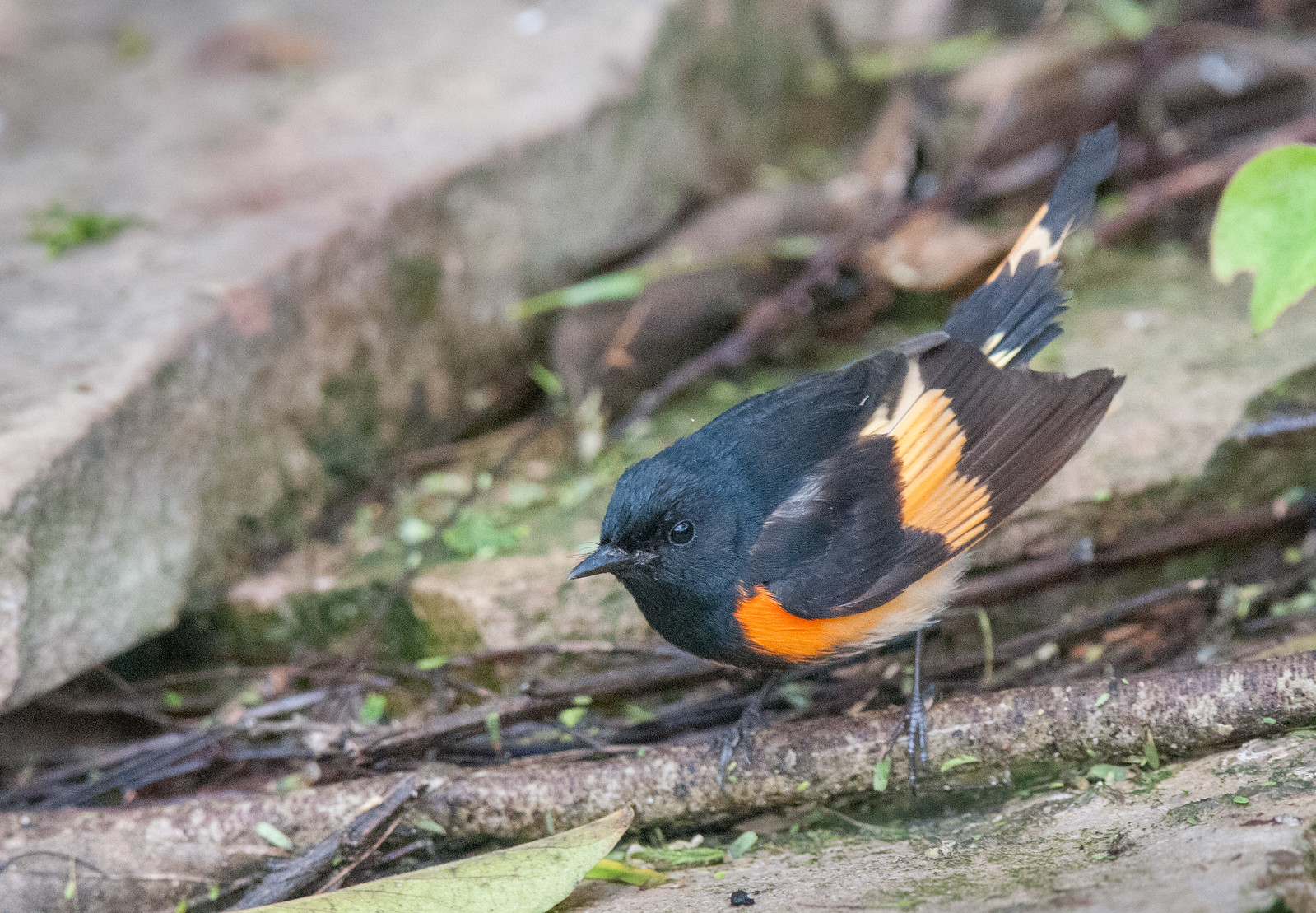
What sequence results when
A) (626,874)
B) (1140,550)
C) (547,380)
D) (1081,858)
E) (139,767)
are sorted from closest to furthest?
(1081,858) < (626,874) < (139,767) < (1140,550) < (547,380)

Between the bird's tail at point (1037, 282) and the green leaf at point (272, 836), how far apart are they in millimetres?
1834

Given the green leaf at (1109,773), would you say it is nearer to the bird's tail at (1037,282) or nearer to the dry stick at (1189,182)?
the bird's tail at (1037,282)

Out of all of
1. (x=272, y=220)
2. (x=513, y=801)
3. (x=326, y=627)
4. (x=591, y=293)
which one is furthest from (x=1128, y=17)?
(x=513, y=801)

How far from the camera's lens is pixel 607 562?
84.9 inches

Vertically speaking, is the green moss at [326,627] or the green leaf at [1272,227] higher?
the green leaf at [1272,227]

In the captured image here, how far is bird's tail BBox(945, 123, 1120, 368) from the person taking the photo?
256cm

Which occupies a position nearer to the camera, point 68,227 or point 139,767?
point 139,767

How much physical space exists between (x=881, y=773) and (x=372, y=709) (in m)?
1.24

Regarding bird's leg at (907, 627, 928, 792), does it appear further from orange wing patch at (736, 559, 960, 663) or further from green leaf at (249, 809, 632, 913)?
green leaf at (249, 809, 632, 913)

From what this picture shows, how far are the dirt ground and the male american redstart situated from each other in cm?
27

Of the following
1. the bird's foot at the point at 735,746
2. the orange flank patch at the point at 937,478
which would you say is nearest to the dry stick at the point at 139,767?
the bird's foot at the point at 735,746

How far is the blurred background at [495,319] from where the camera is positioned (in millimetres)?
2635

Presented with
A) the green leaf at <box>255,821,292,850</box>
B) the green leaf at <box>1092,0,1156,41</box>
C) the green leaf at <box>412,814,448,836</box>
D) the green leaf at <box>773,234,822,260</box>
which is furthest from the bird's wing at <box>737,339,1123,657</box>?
the green leaf at <box>1092,0,1156,41</box>

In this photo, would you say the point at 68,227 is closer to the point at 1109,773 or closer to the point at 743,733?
the point at 743,733
